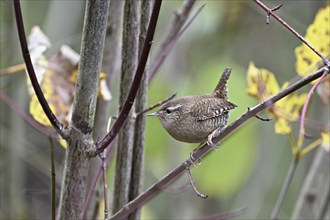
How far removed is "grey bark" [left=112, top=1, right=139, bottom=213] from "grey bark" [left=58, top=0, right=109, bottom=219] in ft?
0.59

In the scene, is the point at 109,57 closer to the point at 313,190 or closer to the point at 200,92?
the point at 313,190

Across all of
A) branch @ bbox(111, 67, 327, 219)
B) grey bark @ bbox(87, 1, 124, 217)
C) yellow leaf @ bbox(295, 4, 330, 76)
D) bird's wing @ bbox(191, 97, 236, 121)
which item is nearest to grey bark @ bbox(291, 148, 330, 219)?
yellow leaf @ bbox(295, 4, 330, 76)

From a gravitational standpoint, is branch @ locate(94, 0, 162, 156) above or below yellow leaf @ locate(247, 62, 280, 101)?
below

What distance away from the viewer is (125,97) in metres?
1.36

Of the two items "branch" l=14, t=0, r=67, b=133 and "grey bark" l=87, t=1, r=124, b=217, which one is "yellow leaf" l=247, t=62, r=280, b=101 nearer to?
"grey bark" l=87, t=1, r=124, b=217

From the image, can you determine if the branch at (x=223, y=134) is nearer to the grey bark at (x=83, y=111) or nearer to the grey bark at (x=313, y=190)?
the grey bark at (x=83, y=111)

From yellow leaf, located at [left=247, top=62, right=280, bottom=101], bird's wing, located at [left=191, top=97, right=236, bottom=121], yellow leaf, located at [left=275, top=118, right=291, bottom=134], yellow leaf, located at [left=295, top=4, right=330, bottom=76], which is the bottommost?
yellow leaf, located at [left=275, top=118, right=291, bottom=134]

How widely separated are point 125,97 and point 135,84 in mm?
348

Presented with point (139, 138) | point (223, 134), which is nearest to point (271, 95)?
point (139, 138)

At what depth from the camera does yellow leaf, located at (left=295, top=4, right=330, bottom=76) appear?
5.13ft

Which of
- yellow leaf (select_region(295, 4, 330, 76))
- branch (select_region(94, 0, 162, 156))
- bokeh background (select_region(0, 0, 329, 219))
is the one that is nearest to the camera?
branch (select_region(94, 0, 162, 156))

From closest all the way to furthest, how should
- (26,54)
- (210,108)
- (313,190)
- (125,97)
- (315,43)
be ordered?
(26,54)
(125,97)
(210,108)
(315,43)
(313,190)

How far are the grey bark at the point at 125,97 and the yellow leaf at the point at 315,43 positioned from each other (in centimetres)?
50

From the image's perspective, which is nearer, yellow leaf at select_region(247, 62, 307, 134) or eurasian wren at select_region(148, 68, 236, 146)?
eurasian wren at select_region(148, 68, 236, 146)
